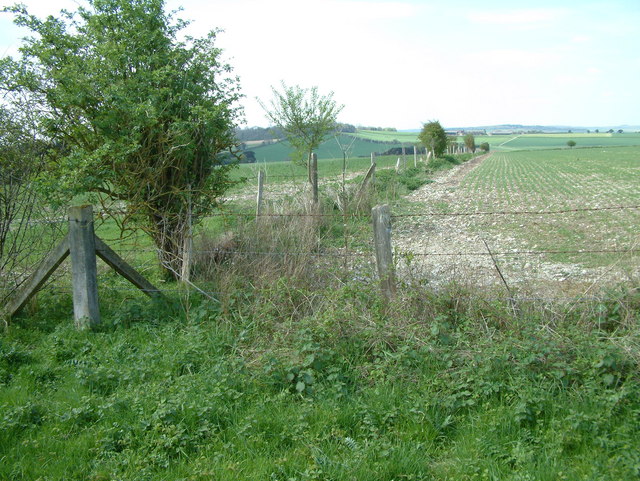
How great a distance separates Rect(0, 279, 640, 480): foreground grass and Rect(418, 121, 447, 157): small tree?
51052 mm

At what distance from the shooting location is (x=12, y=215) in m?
7.21

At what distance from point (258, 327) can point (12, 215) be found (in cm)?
386

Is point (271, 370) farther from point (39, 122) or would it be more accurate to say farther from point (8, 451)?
point (39, 122)

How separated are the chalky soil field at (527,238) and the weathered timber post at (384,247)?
0.20 m

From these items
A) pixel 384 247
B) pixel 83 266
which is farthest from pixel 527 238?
pixel 83 266

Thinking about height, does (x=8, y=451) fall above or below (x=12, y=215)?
below

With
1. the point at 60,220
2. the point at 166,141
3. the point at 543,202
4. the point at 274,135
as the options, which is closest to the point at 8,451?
the point at 60,220

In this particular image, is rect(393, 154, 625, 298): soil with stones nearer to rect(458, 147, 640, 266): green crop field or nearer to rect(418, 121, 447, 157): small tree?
rect(458, 147, 640, 266): green crop field

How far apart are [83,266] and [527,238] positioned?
9.51 m

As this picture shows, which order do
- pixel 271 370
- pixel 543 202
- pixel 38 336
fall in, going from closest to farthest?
1. pixel 271 370
2. pixel 38 336
3. pixel 543 202

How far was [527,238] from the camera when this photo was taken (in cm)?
1229

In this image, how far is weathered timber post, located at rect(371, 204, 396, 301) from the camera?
5.97m

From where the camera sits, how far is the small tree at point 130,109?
7680 millimetres

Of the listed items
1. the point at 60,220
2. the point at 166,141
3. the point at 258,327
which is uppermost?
the point at 166,141
